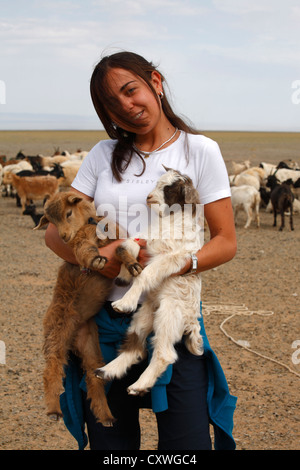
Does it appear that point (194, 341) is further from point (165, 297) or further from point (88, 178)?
point (88, 178)

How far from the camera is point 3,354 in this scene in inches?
252

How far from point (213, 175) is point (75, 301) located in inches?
38.7

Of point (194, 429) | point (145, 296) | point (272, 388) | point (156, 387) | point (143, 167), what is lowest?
point (272, 388)

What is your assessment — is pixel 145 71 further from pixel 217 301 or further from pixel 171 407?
pixel 217 301

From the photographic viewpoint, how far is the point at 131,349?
252 cm

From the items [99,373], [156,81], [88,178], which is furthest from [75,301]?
[156,81]

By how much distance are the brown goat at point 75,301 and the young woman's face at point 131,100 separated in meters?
0.48

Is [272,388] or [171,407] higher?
[171,407]

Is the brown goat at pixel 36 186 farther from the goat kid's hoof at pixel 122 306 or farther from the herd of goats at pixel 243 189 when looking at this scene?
the goat kid's hoof at pixel 122 306

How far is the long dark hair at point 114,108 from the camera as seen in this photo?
239cm

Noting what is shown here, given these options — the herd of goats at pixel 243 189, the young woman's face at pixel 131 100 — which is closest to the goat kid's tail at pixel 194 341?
the young woman's face at pixel 131 100

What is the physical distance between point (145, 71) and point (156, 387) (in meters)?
1.42

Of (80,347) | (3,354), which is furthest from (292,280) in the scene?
(80,347)

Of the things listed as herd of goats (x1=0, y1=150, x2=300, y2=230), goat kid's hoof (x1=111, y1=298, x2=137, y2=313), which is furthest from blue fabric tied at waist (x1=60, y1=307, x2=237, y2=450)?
herd of goats (x1=0, y1=150, x2=300, y2=230)
